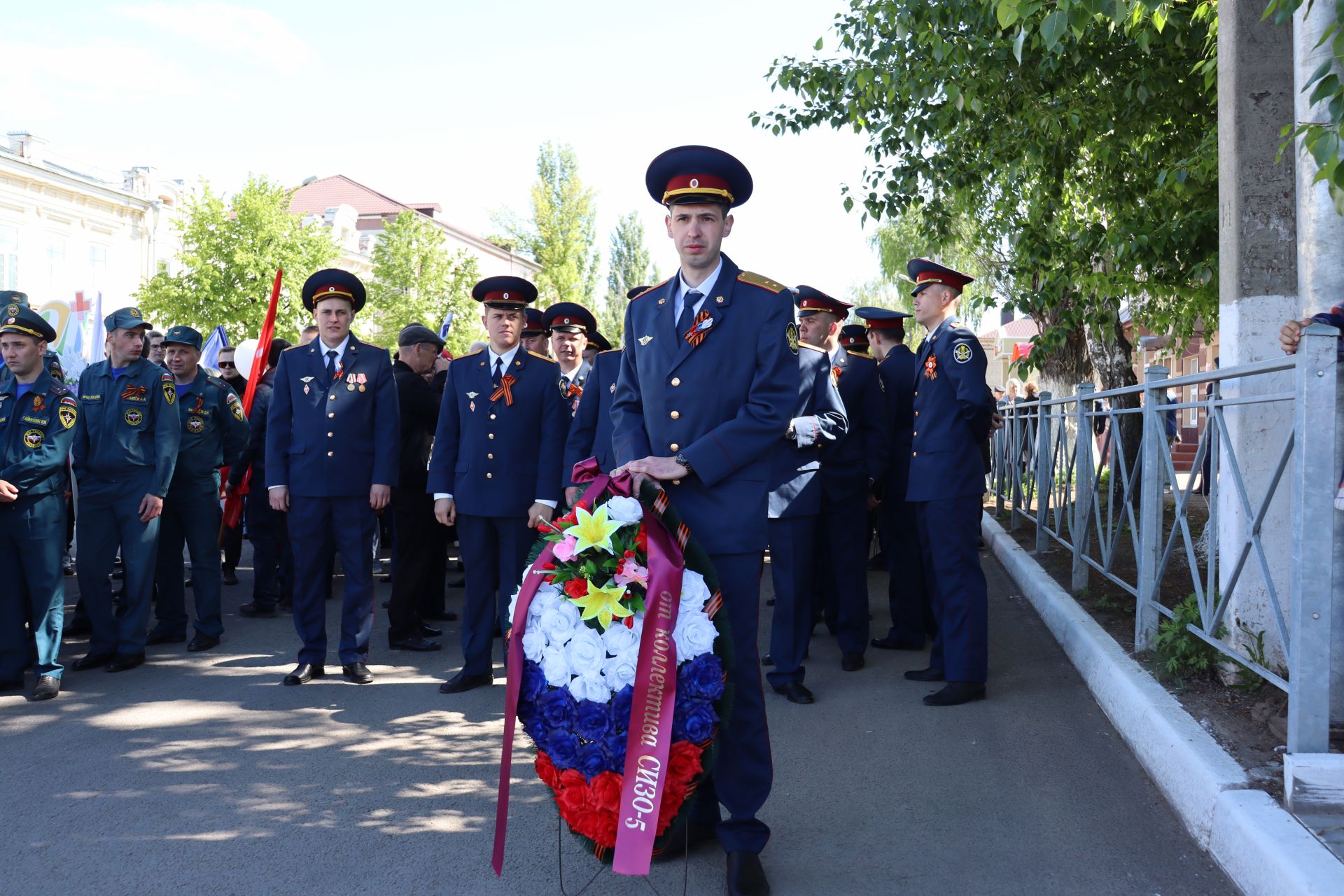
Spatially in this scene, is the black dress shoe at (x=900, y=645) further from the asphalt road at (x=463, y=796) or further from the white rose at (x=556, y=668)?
the white rose at (x=556, y=668)

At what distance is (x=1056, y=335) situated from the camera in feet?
34.8

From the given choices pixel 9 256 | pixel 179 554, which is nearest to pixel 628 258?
pixel 9 256

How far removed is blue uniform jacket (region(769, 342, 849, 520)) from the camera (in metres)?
5.99

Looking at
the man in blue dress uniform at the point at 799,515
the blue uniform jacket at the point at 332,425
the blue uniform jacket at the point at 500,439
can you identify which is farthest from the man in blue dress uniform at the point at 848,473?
the blue uniform jacket at the point at 332,425

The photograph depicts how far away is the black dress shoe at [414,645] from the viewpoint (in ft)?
24.3

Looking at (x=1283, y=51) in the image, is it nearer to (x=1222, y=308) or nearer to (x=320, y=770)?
(x=1222, y=308)

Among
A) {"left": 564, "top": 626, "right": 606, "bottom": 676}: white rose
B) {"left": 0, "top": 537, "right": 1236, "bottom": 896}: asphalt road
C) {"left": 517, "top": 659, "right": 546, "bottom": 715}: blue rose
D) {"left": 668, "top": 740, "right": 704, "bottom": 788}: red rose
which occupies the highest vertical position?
{"left": 564, "top": 626, "right": 606, "bottom": 676}: white rose

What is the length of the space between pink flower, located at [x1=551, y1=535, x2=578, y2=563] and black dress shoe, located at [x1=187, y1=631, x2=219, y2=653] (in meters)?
5.11

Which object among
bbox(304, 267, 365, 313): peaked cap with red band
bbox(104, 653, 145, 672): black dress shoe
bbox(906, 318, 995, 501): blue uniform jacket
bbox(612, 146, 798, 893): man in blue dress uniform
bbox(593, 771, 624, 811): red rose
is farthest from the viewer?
bbox(104, 653, 145, 672): black dress shoe

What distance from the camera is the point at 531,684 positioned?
3.31 meters

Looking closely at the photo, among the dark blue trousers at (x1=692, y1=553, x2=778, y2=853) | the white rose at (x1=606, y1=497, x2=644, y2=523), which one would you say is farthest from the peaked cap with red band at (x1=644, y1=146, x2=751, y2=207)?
the dark blue trousers at (x1=692, y1=553, x2=778, y2=853)

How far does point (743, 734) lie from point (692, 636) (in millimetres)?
499

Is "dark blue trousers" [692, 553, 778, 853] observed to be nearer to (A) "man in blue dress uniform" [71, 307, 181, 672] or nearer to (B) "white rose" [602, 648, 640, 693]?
(B) "white rose" [602, 648, 640, 693]

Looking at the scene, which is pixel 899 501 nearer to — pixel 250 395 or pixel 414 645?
pixel 414 645
